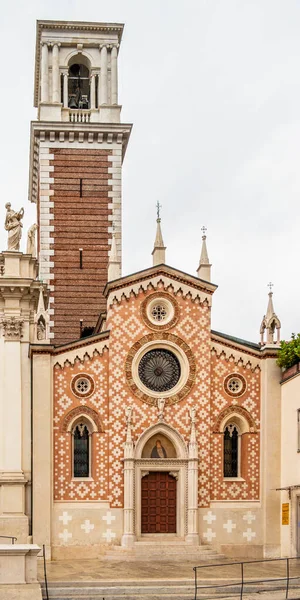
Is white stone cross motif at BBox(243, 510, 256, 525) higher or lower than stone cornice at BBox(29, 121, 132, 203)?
lower

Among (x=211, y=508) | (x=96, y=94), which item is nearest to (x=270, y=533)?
(x=211, y=508)

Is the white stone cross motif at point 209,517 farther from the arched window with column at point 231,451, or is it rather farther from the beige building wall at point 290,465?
the beige building wall at point 290,465

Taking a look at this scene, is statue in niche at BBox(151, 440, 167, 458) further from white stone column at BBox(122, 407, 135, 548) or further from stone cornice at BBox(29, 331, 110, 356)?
stone cornice at BBox(29, 331, 110, 356)

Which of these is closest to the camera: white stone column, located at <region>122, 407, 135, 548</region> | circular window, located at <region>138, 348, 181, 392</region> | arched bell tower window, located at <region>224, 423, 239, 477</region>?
white stone column, located at <region>122, 407, 135, 548</region>

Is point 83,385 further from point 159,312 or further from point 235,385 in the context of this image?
point 235,385

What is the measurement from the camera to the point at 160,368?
3756 centimetres

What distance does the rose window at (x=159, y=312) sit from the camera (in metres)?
37.6

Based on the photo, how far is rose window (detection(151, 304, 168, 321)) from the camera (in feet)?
123

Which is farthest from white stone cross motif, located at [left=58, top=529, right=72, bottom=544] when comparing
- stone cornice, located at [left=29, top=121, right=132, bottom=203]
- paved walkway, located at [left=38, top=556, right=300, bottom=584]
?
stone cornice, located at [left=29, top=121, right=132, bottom=203]

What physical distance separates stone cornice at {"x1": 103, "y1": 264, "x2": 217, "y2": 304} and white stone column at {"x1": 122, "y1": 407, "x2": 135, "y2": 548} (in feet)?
15.9

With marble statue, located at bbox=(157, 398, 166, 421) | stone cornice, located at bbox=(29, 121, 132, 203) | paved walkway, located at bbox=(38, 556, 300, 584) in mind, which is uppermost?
stone cornice, located at bbox=(29, 121, 132, 203)

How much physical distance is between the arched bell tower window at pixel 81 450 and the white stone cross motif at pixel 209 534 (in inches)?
187

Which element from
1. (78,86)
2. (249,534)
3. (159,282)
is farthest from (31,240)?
(249,534)

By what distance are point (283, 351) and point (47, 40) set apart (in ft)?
61.4
